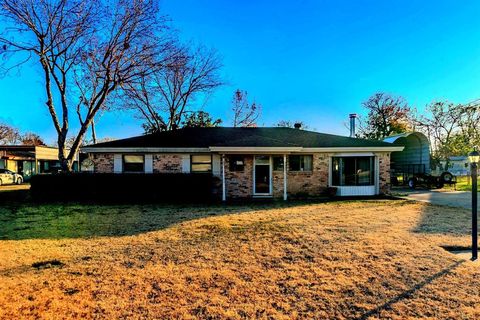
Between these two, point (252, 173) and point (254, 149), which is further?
point (252, 173)

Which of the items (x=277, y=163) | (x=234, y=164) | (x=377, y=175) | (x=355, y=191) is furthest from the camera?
(x=377, y=175)

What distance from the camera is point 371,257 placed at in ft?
16.9

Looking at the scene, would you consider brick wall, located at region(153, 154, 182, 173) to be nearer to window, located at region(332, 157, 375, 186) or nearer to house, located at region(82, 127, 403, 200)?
house, located at region(82, 127, 403, 200)

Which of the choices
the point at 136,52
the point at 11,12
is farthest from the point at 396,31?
the point at 11,12

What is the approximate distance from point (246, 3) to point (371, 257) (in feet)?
43.6

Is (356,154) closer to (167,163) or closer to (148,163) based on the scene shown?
(167,163)

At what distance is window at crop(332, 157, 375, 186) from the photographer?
14758mm

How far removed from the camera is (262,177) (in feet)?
47.9

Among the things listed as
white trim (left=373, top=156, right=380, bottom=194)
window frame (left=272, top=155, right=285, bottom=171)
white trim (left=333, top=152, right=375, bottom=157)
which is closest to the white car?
window frame (left=272, top=155, right=285, bottom=171)

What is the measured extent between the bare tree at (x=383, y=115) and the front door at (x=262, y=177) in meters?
27.5

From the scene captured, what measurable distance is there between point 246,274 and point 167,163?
11.2 m

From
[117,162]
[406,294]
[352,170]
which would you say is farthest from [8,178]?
[406,294]

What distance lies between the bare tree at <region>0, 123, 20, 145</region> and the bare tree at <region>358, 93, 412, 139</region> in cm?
5689

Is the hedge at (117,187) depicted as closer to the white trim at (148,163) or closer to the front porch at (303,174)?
the white trim at (148,163)
